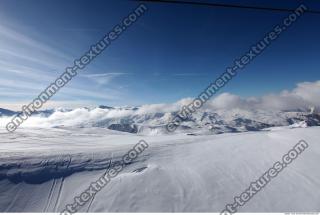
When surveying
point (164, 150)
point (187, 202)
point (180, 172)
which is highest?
point (164, 150)

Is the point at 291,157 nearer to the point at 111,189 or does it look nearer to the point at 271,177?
the point at 271,177

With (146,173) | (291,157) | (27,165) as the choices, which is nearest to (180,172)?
(146,173)

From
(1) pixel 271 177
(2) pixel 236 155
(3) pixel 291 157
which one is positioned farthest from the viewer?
(2) pixel 236 155

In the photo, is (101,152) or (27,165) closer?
(27,165)

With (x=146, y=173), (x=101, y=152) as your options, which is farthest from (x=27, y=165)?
(x=146, y=173)

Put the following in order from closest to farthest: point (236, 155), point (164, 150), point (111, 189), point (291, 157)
A: point (111, 189)
point (291, 157)
point (236, 155)
point (164, 150)

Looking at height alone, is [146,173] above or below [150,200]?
above
